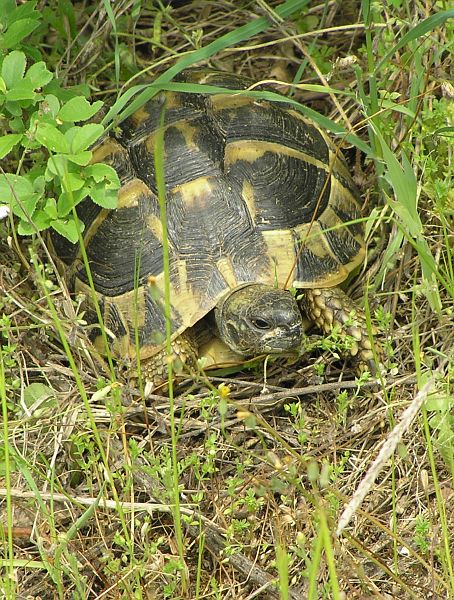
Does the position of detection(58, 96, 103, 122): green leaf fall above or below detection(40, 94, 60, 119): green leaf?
below

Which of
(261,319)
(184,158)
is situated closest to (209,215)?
(184,158)

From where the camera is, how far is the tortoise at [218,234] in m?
3.61

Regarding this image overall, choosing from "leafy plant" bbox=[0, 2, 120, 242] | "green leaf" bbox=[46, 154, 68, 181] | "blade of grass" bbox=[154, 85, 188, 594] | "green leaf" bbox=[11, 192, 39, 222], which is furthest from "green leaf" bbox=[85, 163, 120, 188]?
"blade of grass" bbox=[154, 85, 188, 594]

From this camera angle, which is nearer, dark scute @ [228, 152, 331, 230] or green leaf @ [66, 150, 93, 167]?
green leaf @ [66, 150, 93, 167]

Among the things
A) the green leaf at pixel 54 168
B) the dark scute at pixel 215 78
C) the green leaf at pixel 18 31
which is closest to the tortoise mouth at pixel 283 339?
the green leaf at pixel 54 168

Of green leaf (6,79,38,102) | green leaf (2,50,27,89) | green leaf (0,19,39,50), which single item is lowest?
green leaf (6,79,38,102)

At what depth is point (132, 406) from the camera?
3379 millimetres

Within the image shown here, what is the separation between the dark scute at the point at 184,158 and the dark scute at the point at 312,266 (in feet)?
1.57

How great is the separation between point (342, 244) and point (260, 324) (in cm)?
62

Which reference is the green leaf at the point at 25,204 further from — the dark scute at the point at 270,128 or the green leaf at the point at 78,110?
the dark scute at the point at 270,128

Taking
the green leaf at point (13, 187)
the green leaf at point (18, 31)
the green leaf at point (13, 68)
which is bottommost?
the green leaf at point (13, 187)

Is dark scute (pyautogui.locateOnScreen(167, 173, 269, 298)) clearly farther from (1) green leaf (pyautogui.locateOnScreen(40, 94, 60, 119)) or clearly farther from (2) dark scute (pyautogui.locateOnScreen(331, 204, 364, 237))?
(1) green leaf (pyautogui.locateOnScreen(40, 94, 60, 119))

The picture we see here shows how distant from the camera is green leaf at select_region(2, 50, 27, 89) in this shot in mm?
3453

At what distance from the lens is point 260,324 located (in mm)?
3453
